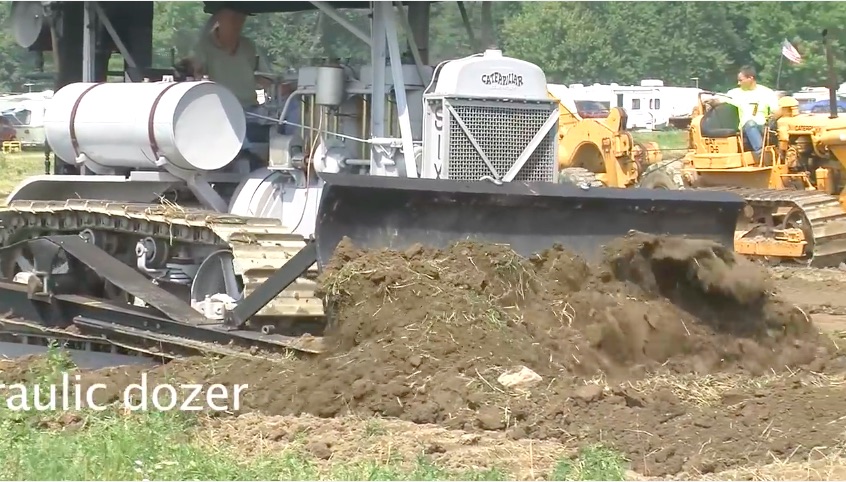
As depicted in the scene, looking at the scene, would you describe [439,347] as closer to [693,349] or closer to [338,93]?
[693,349]

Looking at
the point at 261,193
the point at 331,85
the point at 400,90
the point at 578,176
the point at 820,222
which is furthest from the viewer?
the point at 578,176

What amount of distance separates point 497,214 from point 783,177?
396 inches

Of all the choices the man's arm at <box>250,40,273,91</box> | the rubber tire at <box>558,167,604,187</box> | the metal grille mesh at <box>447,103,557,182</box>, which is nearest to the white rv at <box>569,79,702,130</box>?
the rubber tire at <box>558,167,604,187</box>

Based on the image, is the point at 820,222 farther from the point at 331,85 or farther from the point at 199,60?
the point at 199,60

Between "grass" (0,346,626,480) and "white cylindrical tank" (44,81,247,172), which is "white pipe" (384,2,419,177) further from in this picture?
"grass" (0,346,626,480)

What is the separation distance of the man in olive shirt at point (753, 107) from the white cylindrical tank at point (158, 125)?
977cm

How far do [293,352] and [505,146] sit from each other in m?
2.39

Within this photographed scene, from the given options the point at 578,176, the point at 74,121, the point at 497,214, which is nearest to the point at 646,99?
the point at 578,176

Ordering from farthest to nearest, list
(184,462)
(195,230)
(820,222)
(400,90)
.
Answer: (820,222) < (400,90) < (195,230) < (184,462)

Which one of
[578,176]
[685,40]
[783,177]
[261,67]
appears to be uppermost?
[685,40]

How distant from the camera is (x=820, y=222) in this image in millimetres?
16922

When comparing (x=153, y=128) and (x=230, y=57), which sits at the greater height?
(x=230, y=57)

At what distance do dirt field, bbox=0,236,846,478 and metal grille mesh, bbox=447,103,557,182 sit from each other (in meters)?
1.11

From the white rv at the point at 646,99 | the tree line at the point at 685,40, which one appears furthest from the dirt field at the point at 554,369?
the white rv at the point at 646,99
